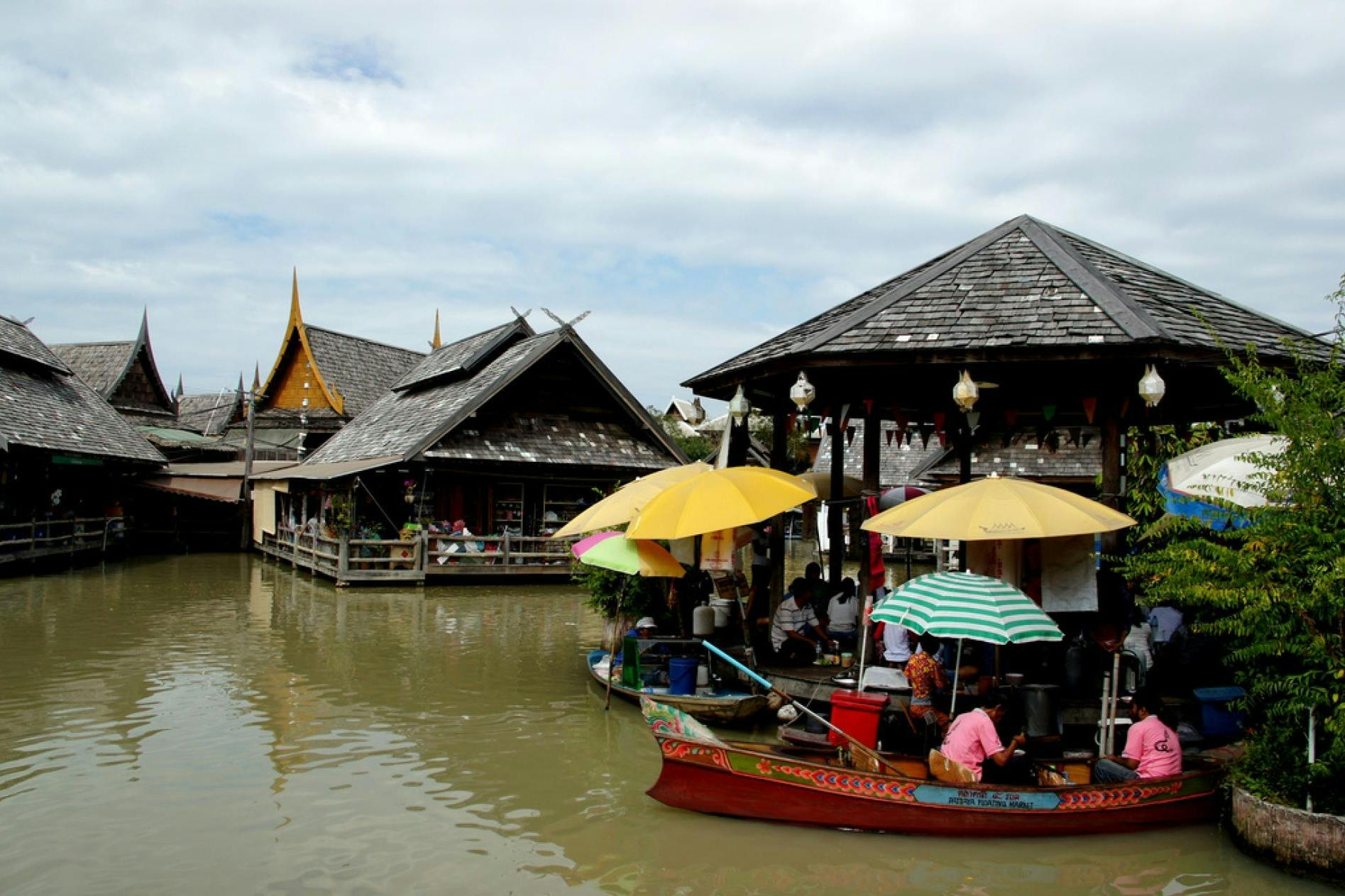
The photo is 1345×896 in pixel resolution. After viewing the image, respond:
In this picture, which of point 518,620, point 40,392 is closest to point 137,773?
point 518,620

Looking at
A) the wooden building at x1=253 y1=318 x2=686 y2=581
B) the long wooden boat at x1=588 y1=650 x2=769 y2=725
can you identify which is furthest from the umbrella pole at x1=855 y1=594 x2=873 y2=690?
the wooden building at x1=253 y1=318 x2=686 y2=581

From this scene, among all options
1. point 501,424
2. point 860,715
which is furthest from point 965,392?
point 501,424

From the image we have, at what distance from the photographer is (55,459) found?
74.0 ft

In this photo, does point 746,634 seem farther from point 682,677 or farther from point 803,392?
point 803,392

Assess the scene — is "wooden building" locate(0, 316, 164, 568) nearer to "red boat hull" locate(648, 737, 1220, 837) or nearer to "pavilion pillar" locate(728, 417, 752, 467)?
"pavilion pillar" locate(728, 417, 752, 467)

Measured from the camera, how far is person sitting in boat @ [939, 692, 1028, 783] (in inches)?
260

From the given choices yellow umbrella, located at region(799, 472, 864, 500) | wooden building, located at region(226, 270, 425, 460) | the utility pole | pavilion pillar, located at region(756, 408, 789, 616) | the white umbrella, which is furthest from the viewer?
wooden building, located at region(226, 270, 425, 460)

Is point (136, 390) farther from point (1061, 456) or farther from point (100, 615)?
point (1061, 456)

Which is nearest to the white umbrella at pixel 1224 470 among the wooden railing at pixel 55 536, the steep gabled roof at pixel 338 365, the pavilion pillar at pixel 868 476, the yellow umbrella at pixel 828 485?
the pavilion pillar at pixel 868 476

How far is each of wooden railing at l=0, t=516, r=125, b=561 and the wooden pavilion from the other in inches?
674

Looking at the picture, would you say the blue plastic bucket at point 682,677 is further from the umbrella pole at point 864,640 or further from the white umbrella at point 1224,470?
the white umbrella at point 1224,470

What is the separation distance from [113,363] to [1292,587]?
3988cm

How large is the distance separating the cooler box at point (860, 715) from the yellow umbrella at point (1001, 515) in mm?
1284

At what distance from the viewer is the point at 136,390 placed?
37688mm
